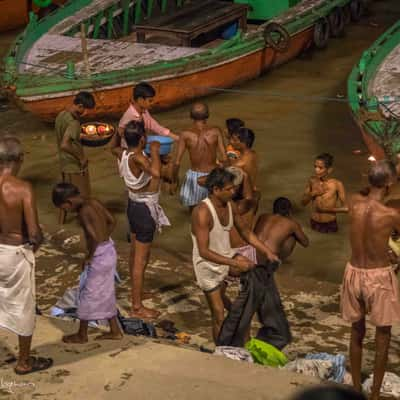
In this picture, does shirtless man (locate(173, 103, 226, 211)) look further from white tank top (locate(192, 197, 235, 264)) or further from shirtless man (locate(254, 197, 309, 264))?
white tank top (locate(192, 197, 235, 264))

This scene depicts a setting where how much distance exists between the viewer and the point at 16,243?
679 centimetres

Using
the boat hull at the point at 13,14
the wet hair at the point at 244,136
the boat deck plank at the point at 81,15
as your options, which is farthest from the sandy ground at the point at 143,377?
the boat hull at the point at 13,14

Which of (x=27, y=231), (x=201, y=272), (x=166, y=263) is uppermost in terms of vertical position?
(x=27, y=231)

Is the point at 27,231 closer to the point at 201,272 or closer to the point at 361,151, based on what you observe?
the point at 201,272

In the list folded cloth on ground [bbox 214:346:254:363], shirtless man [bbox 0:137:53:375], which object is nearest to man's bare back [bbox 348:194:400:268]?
folded cloth on ground [bbox 214:346:254:363]

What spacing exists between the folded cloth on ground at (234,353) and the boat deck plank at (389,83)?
180 inches

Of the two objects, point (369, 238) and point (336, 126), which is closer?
point (369, 238)

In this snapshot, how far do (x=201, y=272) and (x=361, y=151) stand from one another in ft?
20.0

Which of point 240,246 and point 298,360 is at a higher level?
point 240,246

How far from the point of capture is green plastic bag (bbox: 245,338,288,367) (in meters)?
7.55

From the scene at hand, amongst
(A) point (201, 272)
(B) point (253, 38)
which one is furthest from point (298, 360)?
(B) point (253, 38)

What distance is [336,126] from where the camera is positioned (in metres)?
14.5

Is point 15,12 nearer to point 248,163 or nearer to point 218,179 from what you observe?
point 248,163

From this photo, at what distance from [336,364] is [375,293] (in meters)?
0.70
